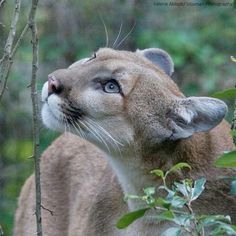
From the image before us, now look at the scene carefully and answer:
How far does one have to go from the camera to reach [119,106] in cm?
675

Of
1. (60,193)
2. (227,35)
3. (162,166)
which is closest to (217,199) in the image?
(162,166)

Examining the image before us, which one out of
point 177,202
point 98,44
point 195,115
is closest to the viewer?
point 177,202

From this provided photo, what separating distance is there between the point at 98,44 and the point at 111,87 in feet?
13.9

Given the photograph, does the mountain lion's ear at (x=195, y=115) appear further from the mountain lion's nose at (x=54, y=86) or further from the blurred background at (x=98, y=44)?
the blurred background at (x=98, y=44)

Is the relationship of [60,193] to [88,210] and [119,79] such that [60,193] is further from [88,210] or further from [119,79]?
[119,79]

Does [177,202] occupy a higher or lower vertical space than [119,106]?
higher

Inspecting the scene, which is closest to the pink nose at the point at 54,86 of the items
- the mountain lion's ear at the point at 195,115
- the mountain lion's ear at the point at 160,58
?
the mountain lion's ear at the point at 195,115

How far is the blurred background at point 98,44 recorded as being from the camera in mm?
10748

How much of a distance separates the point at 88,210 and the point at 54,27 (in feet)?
15.5

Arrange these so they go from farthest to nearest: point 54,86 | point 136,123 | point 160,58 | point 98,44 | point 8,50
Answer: point 98,44 → point 160,58 → point 136,123 → point 54,86 → point 8,50

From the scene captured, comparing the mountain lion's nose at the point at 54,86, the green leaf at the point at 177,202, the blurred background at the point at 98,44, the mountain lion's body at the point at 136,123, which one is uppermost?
→ the green leaf at the point at 177,202

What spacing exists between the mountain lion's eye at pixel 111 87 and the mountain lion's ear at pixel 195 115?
0.34 metres

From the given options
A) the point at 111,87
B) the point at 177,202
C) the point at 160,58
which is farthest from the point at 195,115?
the point at 177,202

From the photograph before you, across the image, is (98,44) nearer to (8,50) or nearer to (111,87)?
(111,87)
